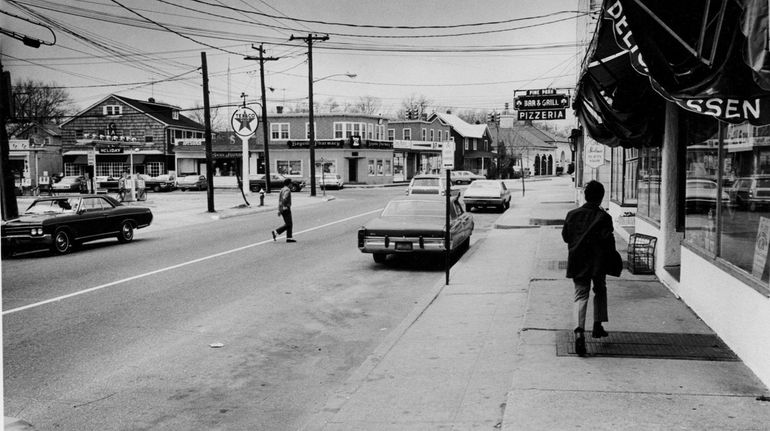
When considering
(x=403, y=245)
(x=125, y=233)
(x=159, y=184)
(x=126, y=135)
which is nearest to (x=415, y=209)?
(x=403, y=245)

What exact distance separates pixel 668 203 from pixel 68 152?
6917 centimetres

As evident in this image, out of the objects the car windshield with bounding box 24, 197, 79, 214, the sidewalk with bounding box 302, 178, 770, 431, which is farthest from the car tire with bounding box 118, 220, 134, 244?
the sidewalk with bounding box 302, 178, 770, 431

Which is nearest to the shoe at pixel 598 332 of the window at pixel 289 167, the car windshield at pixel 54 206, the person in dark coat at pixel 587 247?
the person in dark coat at pixel 587 247

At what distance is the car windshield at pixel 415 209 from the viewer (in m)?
15.0

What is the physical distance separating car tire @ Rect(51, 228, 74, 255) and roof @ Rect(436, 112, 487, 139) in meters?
70.4

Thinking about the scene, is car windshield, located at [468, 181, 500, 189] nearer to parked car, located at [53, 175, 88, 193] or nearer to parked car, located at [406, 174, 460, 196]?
parked car, located at [406, 174, 460, 196]

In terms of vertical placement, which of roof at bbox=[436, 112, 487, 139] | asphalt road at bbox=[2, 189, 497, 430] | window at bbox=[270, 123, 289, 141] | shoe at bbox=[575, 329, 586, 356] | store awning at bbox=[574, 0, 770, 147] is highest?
roof at bbox=[436, 112, 487, 139]

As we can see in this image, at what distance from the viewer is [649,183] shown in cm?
1281

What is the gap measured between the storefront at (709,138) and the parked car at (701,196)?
15 mm

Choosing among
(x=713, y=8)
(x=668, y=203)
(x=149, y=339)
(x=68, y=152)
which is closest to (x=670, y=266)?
(x=668, y=203)

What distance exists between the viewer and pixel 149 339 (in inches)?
325

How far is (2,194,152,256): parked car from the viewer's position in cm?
1608

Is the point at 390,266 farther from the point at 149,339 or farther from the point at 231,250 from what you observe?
the point at 149,339

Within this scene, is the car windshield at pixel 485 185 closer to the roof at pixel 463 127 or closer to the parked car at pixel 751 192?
the parked car at pixel 751 192
